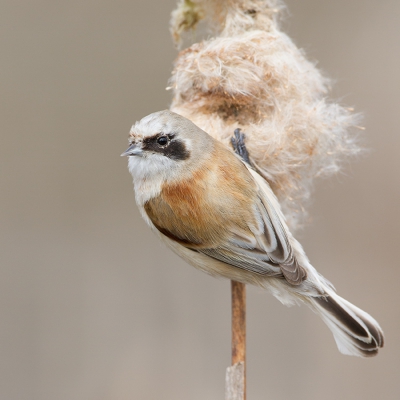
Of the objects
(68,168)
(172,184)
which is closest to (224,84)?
(172,184)

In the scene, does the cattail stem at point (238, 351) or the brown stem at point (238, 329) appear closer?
the cattail stem at point (238, 351)

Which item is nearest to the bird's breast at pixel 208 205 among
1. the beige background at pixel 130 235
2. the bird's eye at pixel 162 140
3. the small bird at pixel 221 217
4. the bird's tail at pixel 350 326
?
the small bird at pixel 221 217

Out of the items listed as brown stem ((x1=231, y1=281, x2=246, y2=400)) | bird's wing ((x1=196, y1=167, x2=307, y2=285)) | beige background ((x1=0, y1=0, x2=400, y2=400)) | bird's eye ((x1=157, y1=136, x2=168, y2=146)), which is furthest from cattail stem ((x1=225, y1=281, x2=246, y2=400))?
beige background ((x1=0, y1=0, x2=400, y2=400))

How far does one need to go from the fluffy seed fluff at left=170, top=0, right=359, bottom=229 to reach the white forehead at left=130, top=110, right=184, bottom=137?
8.4 inches

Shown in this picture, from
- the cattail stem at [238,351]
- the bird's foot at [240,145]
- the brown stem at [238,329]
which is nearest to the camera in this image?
the cattail stem at [238,351]

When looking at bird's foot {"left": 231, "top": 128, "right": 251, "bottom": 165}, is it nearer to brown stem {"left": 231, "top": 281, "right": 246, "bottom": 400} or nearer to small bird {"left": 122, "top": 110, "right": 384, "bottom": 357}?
small bird {"left": 122, "top": 110, "right": 384, "bottom": 357}

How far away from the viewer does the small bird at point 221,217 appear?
1944 millimetres

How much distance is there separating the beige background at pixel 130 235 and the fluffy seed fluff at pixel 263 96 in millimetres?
789

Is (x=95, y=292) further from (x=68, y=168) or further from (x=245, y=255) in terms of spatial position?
(x=245, y=255)

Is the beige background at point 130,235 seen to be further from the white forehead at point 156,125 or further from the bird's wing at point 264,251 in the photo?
the white forehead at point 156,125

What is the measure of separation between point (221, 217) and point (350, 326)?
2.16ft

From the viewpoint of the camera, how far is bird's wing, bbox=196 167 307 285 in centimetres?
194

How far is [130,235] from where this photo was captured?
3.51 m

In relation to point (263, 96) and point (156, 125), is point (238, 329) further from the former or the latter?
point (263, 96)
